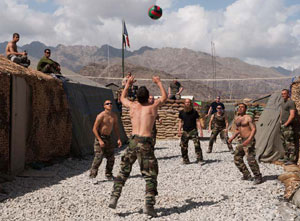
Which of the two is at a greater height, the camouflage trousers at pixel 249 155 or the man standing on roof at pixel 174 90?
the man standing on roof at pixel 174 90

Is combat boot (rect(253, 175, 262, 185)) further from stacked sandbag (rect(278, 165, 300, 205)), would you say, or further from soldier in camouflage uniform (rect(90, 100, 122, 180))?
soldier in camouflage uniform (rect(90, 100, 122, 180))

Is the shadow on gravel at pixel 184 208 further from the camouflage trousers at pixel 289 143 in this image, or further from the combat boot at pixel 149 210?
the camouflage trousers at pixel 289 143

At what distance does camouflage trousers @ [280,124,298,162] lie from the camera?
988 centimetres

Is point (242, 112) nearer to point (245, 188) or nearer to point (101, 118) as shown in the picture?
point (245, 188)

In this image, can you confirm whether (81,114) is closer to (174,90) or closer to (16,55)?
(16,55)

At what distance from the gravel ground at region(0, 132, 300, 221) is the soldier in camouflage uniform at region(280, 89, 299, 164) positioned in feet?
2.39

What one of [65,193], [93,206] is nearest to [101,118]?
[65,193]

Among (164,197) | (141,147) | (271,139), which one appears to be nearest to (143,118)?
(141,147)

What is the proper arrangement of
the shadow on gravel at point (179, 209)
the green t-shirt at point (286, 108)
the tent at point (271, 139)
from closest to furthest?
1. the shadow on gravel at point (179, 209)
2. the green t-shirt at point (286, 108)
3. the tent at point (271, 139)

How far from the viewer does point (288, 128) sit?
32.8 ft

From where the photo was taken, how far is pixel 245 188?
7.27 metres

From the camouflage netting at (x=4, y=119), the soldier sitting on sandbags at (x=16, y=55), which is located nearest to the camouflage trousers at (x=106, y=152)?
the camouflage netting at (x=4, y=119)

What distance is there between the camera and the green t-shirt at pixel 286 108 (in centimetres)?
980

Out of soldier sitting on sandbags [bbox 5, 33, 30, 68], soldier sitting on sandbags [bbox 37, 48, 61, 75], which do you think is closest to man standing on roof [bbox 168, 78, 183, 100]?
soldier sitting on sandbags [bbox 37, 48, 61, 75]
